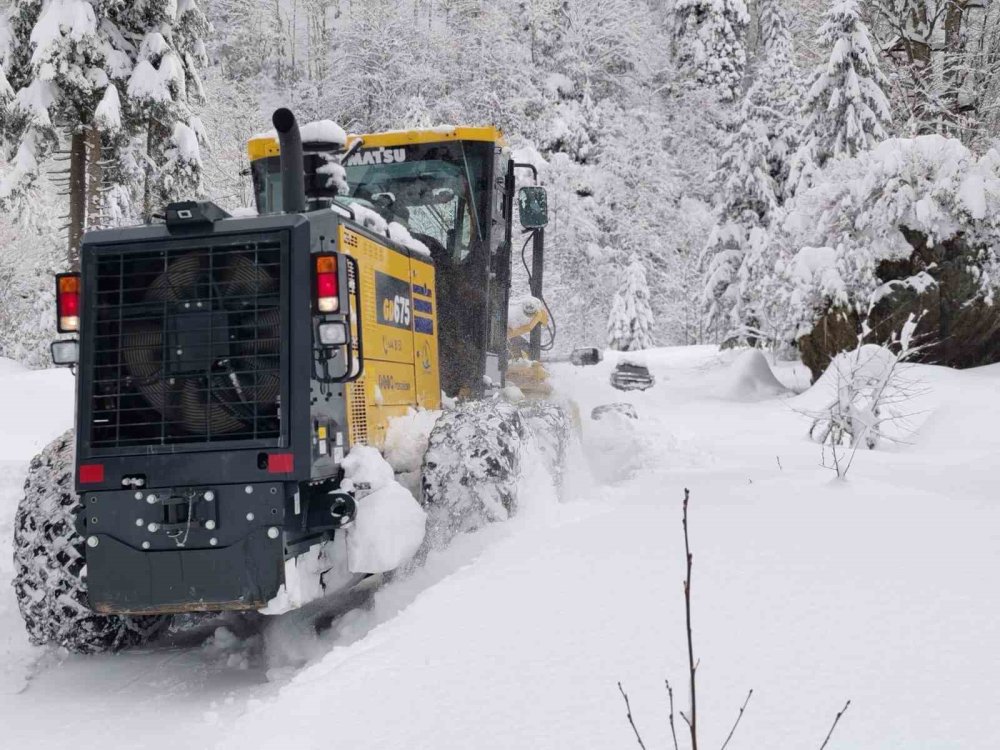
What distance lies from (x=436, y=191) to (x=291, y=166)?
2149mm

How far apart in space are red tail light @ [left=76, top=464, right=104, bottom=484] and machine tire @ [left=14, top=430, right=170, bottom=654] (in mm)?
306

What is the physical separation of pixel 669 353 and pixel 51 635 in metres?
20.2

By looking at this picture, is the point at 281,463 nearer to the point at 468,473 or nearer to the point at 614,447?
the point at 468,473

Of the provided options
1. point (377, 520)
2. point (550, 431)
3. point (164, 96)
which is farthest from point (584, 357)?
point (164, 96)

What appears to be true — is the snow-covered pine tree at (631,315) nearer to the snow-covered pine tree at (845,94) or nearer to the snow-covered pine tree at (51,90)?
the snow-covered pine tree at (845,94)

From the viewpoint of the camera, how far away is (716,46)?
38031 millimetres

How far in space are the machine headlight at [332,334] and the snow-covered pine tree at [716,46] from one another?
36094 mm

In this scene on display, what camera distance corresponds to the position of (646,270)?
116ft

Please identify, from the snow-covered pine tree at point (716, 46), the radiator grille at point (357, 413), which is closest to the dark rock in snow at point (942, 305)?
the radiator grille at point (357, 413)

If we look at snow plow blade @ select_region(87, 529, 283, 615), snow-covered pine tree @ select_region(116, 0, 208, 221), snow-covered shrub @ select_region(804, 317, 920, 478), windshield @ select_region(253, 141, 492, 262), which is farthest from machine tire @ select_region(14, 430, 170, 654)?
snow-covered pine tree @ select_region(116, 0, 208, 221)

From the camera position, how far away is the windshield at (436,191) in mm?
6738

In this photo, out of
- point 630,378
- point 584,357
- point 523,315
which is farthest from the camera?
point 630,378

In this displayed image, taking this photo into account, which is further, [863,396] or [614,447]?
[863,396]

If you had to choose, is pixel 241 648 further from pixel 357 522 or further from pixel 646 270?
pixel 646 270
